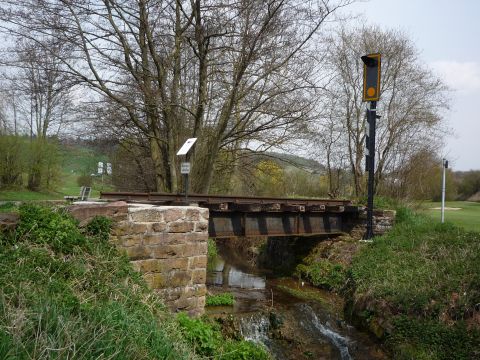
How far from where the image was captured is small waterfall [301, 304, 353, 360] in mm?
8500

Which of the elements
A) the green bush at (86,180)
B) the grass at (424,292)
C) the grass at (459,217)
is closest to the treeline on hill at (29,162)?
the green bush at (86,180)

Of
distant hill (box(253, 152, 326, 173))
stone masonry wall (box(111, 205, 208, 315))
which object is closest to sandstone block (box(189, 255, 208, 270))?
stone masonry wall (box(111, 205, 208, 315))

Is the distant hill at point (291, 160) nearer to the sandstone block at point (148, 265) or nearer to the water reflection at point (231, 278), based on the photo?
the water reflection at point (231, 278)

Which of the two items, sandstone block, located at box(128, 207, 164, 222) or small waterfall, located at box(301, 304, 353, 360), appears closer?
sandstone block, located at box(128, 207, 164, 222)

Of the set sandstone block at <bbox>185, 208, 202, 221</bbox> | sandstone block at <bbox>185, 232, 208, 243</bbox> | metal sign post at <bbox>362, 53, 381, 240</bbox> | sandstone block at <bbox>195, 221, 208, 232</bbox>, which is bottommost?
sandstone block at <bbox>185, 232, 208, 243</bbox>

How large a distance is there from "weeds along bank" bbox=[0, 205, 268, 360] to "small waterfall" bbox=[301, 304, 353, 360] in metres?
2.31

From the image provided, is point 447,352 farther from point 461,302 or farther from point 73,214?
point 73,214

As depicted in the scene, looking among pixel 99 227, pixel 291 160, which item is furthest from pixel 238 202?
pixel 291 160

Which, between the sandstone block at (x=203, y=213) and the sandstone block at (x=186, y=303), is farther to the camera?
the sandstone block at (x=203, y=213)

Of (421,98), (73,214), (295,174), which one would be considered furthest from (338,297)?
(295,174)

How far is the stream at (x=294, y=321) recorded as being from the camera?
27.7 feet

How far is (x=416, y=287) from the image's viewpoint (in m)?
9.03

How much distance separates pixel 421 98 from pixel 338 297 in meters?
13.5

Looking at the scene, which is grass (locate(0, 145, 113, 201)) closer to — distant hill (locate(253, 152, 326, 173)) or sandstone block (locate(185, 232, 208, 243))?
distant hill (locate(253, 152, 326, 173))
